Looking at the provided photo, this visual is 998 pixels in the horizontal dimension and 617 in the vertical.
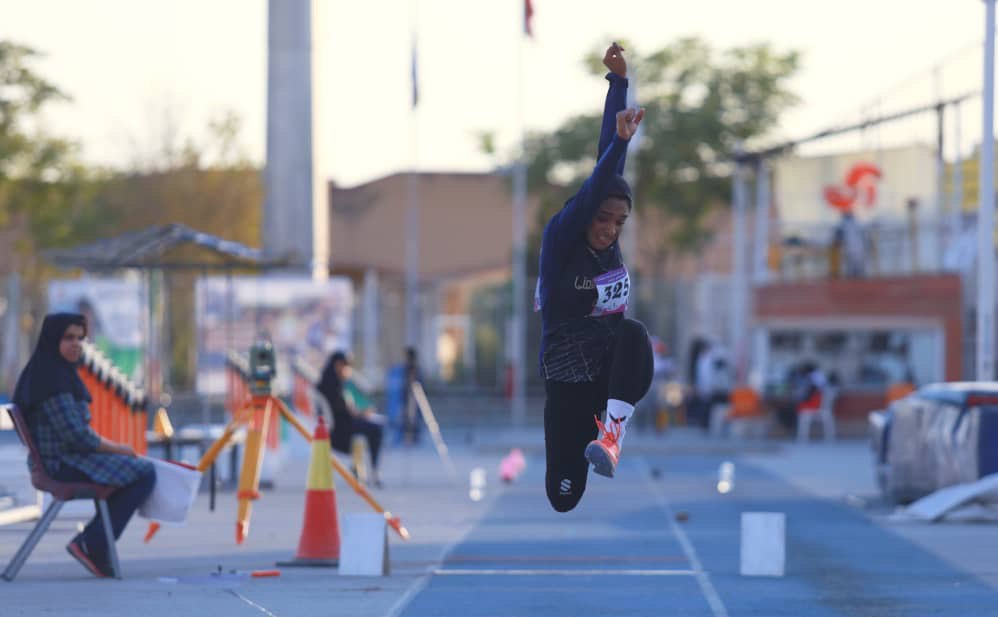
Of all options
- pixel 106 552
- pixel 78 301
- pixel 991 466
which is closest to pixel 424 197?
pixel 78 301

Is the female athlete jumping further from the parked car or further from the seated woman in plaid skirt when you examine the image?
the parked car

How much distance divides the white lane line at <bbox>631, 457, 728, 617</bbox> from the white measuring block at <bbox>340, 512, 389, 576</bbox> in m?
2.09

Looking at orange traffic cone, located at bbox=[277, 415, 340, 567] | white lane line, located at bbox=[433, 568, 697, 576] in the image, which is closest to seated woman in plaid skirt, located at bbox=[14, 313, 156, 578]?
orange traffic cone, located at bbox=[277, 415, 340, 567]

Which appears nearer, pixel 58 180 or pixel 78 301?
pixel 78 301

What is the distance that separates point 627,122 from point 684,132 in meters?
43.9

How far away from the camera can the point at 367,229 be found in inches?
2864

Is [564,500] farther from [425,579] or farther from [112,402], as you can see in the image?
[112,402]

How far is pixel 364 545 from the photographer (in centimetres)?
1256

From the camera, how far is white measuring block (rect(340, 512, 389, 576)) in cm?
1253

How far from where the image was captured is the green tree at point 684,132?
51.4 metres

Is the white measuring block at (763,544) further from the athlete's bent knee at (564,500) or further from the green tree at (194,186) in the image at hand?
the green tree at (194,186)

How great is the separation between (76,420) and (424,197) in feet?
206

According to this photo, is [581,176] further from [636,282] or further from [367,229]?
[367,229]

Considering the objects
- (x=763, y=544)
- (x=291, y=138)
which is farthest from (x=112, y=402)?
(x=291, y=138)
